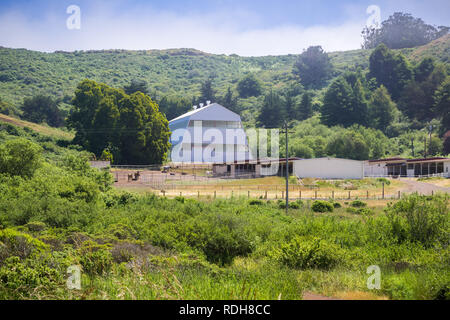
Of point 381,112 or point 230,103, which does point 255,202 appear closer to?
point 381,112

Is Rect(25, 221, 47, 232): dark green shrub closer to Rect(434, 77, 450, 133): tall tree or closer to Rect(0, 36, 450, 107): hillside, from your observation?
Rect(434, 77, 450, 133): tall tree

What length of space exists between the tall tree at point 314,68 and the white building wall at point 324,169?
97.4m

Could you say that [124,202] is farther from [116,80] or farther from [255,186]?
[116,80]

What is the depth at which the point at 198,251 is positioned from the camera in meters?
15.0

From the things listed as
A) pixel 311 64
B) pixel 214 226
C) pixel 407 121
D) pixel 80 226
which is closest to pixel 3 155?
pixel 80 226

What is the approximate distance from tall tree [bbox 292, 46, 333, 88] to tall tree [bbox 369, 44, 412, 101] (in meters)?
27.3

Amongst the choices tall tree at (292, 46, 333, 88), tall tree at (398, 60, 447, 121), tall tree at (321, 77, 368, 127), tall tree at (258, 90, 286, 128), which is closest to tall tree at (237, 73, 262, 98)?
tall tree at (292, 46, 333, 88)

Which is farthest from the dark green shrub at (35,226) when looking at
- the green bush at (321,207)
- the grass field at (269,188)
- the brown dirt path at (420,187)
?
the brown dirt path at (420,187)

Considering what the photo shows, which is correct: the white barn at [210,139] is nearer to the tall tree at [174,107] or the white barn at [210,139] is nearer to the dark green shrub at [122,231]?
the tall tree at [174,107]

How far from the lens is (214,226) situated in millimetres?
16734

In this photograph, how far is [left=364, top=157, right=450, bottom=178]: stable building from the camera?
56.1 meters

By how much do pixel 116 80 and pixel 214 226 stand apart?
144202 millimetres

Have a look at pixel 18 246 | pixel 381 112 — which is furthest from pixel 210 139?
pixel 18 246

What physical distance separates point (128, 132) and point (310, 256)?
4736 centimetres
